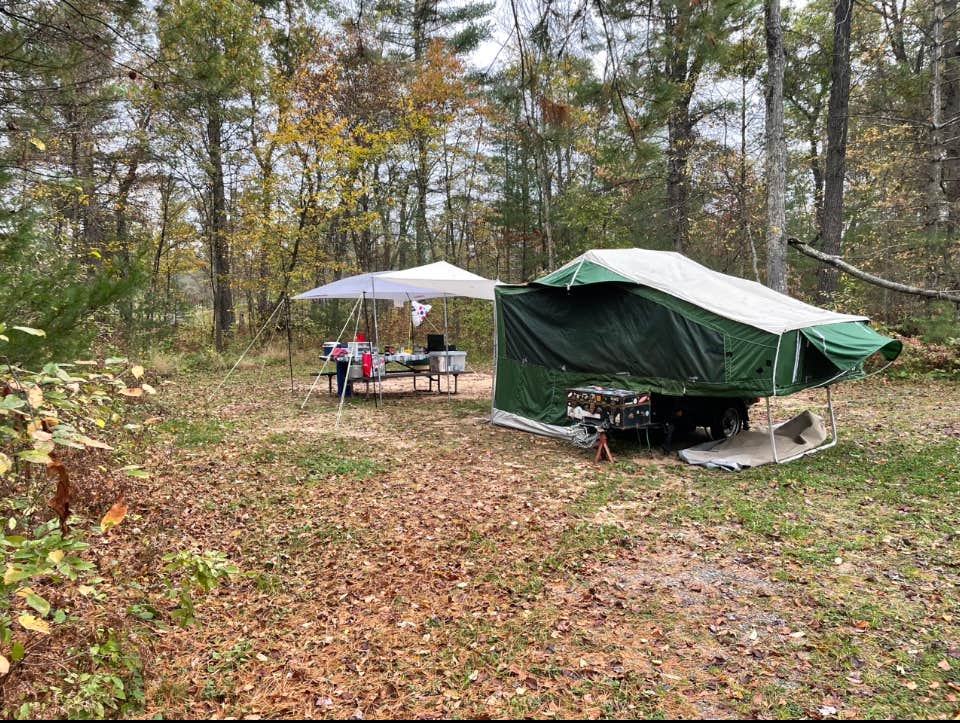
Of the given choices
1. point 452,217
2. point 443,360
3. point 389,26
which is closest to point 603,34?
point 389,26

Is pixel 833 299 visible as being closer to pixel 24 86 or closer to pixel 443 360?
pixel 443 360

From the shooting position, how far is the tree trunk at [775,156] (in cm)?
902

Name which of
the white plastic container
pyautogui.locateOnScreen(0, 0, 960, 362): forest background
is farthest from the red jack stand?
the white plastic container

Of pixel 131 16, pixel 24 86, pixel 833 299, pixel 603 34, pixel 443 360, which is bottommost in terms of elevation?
pixel 443 360

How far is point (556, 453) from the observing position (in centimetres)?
658

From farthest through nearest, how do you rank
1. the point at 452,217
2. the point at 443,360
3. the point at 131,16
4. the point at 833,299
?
the point at 452,217, the point at 833,299, the point at 443,360, the point at 131,16

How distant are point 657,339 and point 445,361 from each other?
16.1ft

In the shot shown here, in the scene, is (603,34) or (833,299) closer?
(603,34)

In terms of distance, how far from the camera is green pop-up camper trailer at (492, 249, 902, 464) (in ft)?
18.6

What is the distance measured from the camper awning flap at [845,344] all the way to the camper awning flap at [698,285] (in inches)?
4.2

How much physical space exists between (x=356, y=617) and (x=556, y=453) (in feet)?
12.6

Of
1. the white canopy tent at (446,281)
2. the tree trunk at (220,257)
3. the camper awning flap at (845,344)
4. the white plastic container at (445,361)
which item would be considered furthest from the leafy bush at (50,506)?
the tree trunk at (220,257)

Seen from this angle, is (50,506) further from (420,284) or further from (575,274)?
(420,284)

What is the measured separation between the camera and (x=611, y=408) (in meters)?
6.14
